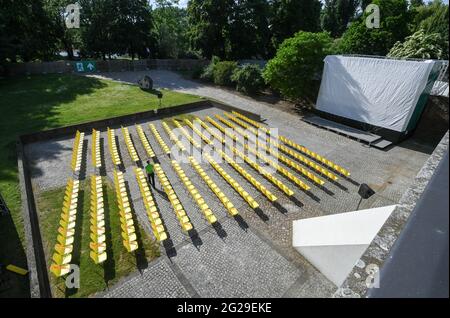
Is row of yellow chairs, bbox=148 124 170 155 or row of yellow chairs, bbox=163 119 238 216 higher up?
row of yellow chairs, bbox=148 124 170 155

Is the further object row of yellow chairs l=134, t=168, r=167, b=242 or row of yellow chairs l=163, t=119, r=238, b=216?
row of yellow chairs l=163, t=119, r=238, b=216

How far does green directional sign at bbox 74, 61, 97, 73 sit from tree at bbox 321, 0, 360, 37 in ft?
164

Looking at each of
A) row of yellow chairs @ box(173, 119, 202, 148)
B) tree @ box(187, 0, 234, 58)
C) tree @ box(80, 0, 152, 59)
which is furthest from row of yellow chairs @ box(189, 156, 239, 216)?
tree @ box(80, 0, 152, 59)

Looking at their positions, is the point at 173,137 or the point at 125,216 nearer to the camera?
the point at 125,216

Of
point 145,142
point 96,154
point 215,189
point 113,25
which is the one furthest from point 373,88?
point 113,25

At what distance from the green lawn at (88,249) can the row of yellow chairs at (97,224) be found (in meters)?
0.46

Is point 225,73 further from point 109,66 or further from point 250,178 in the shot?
point 250,178

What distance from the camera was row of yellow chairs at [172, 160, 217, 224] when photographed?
12159 mm

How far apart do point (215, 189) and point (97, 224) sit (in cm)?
614

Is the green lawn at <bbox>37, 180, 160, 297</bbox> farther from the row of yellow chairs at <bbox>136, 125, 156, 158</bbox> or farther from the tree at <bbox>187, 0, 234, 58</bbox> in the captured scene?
the tree at <bbox>187, 0, 234, 58</bbox>

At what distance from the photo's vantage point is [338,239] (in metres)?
8.77

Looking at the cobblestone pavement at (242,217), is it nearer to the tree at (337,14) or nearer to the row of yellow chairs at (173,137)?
the row of yellow chairs at (173,137)

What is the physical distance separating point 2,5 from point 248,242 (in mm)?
45307

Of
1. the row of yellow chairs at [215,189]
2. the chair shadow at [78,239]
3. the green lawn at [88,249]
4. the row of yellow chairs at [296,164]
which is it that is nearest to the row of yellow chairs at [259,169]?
the row of yellow chairs at [296,164]
